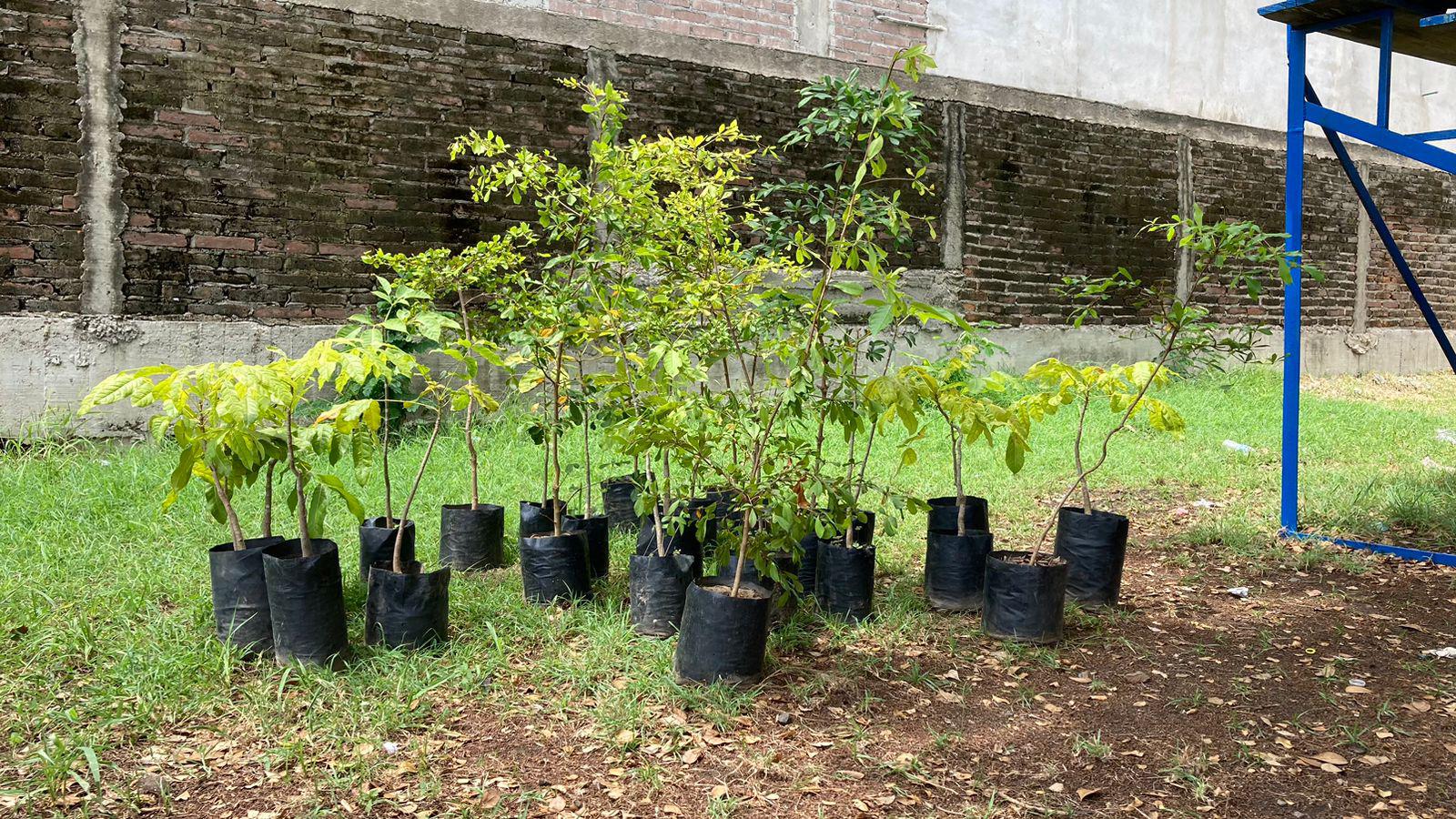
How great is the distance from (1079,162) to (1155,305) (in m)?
1.53

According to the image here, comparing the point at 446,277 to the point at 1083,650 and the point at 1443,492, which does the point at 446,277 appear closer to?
the point at 1083,650

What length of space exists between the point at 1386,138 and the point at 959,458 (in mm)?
2179

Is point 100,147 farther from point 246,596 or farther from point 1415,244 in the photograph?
point 1415,244

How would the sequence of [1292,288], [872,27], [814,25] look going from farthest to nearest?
[872,27], [814,25], [1292,288]

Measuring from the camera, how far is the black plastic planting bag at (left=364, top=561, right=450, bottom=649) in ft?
9.76

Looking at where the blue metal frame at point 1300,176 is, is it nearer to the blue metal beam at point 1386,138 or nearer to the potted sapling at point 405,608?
the blue metal beam at point 1386,138

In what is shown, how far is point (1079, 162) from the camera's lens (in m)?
9.08

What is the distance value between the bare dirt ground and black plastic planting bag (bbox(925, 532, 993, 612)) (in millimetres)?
139

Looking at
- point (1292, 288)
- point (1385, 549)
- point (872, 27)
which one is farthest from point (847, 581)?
point (872, 27)

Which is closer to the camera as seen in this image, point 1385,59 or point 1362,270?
point 1385,59

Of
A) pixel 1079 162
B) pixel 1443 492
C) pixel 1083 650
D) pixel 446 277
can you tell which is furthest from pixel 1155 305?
pixel 446 277

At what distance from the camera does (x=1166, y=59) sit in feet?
36.6

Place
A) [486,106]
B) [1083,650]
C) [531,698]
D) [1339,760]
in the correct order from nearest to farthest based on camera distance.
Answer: [1339,760], [531,698], [1083,650], [486,106]

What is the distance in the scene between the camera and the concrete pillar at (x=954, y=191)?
8.33 meters
